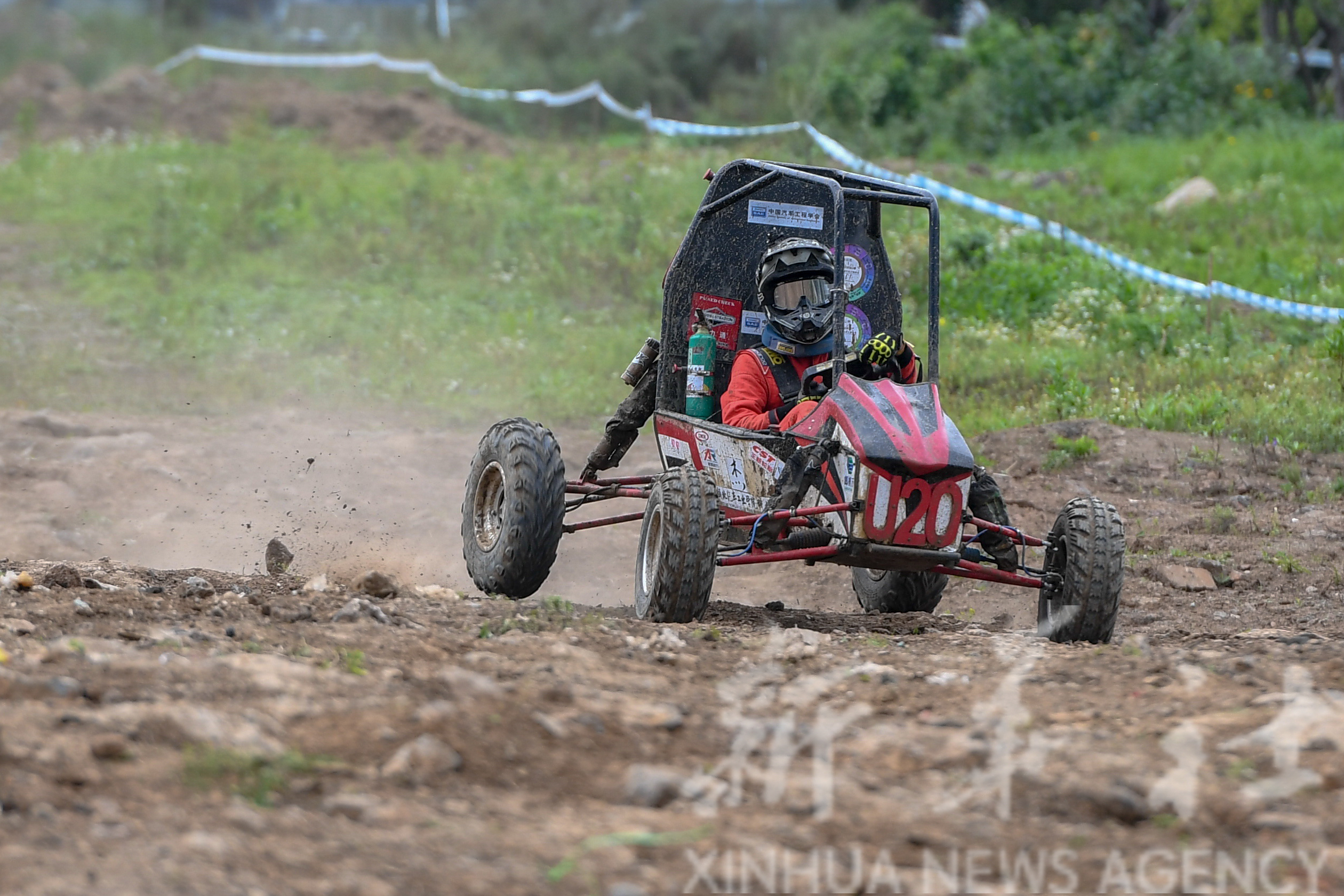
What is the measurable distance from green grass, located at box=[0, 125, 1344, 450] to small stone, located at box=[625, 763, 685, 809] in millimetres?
7436

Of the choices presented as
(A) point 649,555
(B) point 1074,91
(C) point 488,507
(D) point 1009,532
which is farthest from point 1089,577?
(B) point 1074,91

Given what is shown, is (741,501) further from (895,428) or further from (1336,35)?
(1336,35)

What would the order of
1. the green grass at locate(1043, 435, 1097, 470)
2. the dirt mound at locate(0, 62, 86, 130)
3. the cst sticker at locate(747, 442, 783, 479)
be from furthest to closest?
1. the dirt mound at locate(0, 62, 86, 130)
2. the green grass at locate(1043, 435, 1097, 470)
3. the cst sticker at locate(747, 442, 783, 479)

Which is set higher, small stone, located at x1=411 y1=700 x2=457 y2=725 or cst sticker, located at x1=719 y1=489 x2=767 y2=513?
cst sticker, located at x1=719 y1=489 x2=767 y2=513

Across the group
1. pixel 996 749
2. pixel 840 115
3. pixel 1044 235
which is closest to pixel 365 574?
pixel 996 749

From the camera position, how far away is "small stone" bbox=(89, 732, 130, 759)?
3.45 m

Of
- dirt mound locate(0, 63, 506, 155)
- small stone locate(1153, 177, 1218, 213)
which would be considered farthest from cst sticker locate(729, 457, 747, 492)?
dirt mound locate(0, 63, 506, 155)

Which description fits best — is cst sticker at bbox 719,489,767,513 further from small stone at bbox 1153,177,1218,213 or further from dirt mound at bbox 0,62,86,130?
dirt mound at bbox 0,62,86,130

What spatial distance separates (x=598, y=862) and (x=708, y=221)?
5081 mm

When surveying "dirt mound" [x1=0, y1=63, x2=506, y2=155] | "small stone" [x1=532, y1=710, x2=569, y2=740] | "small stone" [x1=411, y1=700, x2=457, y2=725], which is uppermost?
"dirt mound" [x1=0, y1=63, x2=506, y2=155]

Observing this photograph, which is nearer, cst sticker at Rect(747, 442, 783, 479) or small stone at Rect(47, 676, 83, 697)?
small stone at Rect(47, 676, 83, 697)

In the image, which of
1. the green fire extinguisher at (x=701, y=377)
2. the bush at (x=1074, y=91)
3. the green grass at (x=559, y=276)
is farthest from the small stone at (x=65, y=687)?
the bush at (x=1074, y=91)

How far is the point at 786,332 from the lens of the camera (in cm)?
714

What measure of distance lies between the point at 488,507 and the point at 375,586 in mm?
1260
